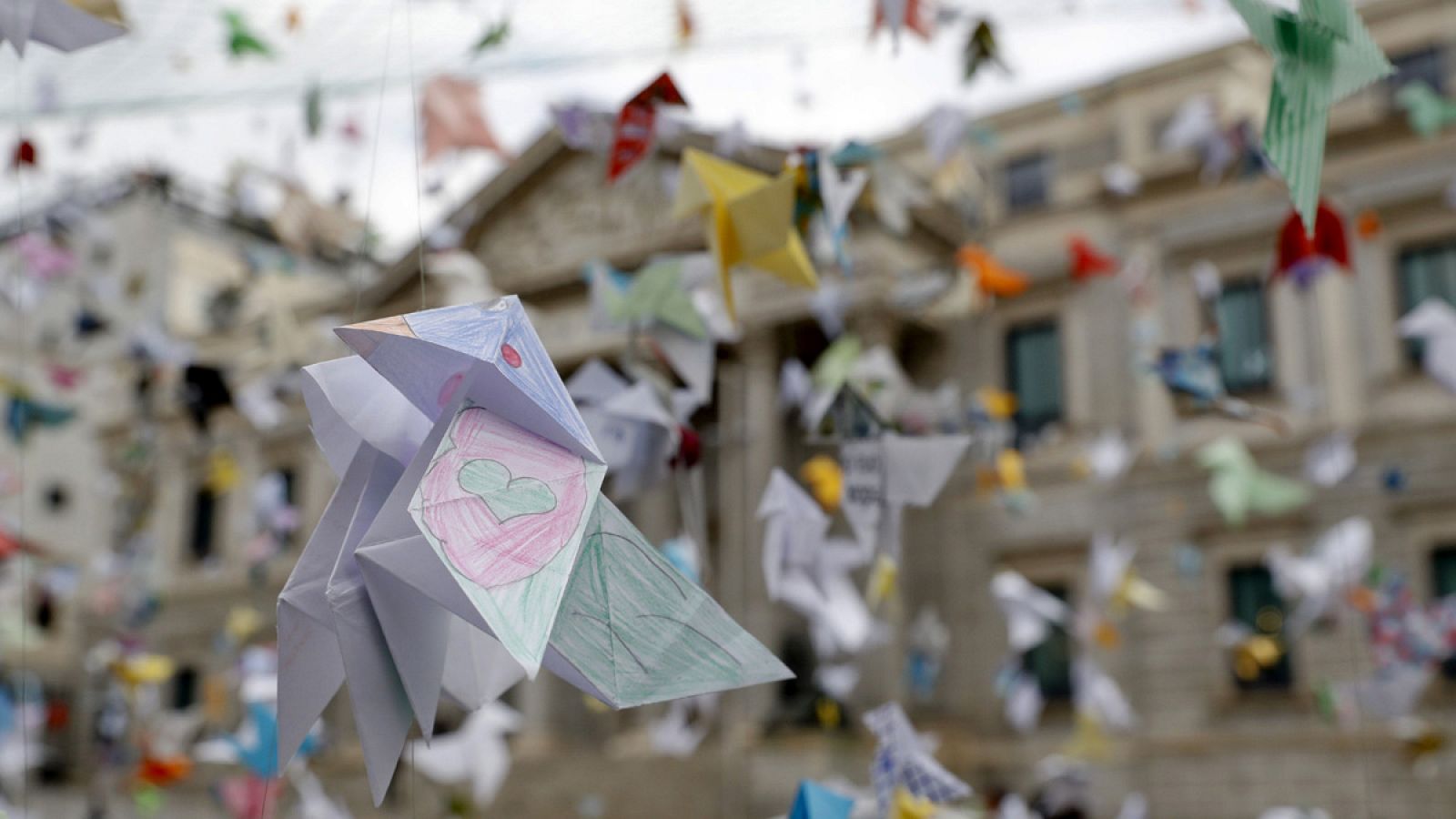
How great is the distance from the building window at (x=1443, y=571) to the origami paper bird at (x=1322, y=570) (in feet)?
2.25

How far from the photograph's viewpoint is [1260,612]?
15914 millimetres

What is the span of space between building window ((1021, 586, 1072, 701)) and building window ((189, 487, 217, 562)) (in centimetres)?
1801

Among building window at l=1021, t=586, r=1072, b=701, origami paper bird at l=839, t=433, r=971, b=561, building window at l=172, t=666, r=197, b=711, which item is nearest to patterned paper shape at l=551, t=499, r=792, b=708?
origami paper bird at l=839, t=433, r=971, b=561

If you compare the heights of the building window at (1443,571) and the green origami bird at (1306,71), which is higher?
the green origami bird at (1306,71)

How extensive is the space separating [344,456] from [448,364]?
1.18 feet

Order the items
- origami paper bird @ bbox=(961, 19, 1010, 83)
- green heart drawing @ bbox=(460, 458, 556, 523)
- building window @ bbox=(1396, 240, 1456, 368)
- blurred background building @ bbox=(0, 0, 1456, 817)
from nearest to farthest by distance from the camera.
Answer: green heart drawing @ bbox=(460, 458, 556, 523) → origami paper bird @ bbox=(961, 19, 1010, 83) → blurred background building @ bbox=(0, 0, 1456, 817) → building window @ bbox=(1396, 240, 1456, 368)

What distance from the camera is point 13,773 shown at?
28.4 ft

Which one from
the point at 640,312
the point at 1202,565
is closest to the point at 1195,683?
the point at 1202,565

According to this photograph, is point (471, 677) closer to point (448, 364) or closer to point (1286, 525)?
point (448, 364)

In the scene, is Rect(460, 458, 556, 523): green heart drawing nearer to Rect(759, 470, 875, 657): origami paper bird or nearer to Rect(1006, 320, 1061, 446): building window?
Rect(759, 470, 875, 657): origami paper bird

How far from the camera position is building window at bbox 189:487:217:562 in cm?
2831

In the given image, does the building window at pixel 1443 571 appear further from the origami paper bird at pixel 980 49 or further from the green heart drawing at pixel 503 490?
the green heart drawing at pixel 503 490

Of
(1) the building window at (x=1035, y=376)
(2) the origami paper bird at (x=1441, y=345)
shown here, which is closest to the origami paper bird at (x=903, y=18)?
(2) the origami paper bird at (x=1441, y=345)

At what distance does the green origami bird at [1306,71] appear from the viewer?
8.92ft
